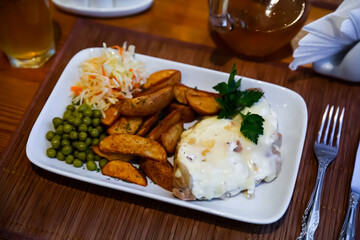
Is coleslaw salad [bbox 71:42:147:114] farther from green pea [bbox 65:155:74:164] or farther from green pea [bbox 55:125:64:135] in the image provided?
green pea [bbox 65:155:74:164]

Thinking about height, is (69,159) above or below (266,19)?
below

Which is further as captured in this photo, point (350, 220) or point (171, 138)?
point (171, 138)

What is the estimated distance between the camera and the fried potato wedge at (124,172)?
2119 millimetres

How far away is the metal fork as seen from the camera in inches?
82.1

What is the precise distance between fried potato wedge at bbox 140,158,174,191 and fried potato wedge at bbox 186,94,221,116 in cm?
40

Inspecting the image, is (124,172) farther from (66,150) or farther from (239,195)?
(239,195)

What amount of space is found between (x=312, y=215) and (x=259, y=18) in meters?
1.32

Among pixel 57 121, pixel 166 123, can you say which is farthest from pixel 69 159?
pixel 166 123

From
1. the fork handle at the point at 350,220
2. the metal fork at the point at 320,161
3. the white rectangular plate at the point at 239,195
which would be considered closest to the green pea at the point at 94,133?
the white rectangular plate at the point at 239,195

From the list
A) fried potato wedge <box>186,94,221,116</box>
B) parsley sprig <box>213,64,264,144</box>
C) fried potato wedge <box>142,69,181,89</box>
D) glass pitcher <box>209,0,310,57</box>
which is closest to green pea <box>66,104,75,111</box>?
fried potato wedge <box>142,69,181,89</box>

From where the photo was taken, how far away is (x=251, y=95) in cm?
225

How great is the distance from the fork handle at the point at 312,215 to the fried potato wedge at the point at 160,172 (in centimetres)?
79

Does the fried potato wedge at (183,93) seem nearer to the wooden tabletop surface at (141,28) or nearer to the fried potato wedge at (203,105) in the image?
the fried potato wedge at (203,105)

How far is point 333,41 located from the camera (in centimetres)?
254
